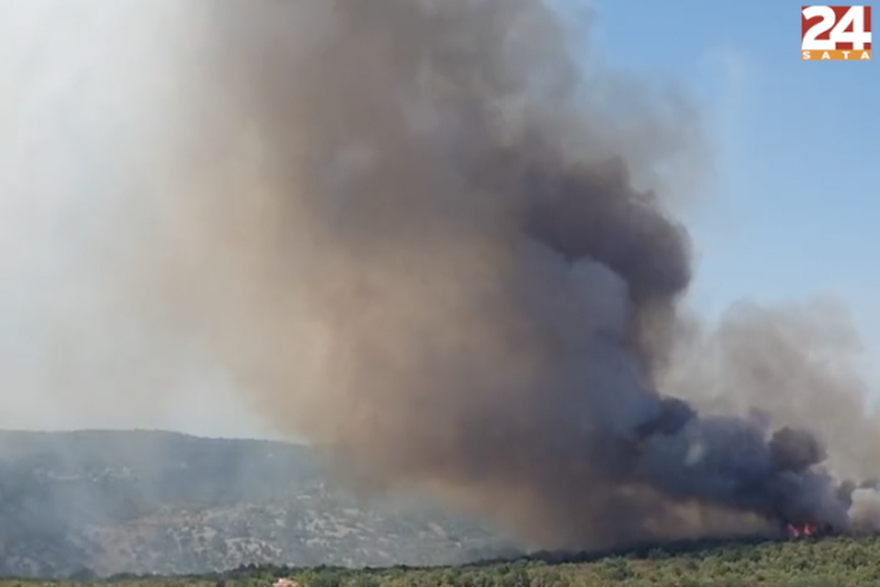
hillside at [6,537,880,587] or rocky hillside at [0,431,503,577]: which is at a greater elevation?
rocky hillside at [0,431,503,577]

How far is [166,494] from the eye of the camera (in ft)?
342

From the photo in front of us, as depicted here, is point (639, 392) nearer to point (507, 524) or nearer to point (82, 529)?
point (507, 524)

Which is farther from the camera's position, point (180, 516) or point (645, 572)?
point (180, 516)

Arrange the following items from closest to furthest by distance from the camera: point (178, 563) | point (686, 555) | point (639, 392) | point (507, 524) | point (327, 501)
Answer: point (686, 555)
point (639, 392)
point (507, 524)
point (178, 563)
point (327, 501)

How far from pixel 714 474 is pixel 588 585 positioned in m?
18.0

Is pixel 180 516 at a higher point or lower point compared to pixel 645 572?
higher

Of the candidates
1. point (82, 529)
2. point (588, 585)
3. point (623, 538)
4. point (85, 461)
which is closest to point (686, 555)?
point (623, 538)

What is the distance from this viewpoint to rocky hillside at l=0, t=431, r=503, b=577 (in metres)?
85.7

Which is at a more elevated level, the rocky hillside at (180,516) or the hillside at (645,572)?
the rocky hillside at (180,516)

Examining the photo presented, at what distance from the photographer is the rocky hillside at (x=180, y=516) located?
85.7 m

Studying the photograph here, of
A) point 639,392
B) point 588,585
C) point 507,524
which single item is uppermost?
point 639,392

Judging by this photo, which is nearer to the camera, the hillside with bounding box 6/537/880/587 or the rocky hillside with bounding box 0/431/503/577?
the hillside with bounding box 6/537/880/587

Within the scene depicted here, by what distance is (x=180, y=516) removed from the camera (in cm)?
9762

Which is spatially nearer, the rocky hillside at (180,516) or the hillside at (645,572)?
the hillside at (645,572)
